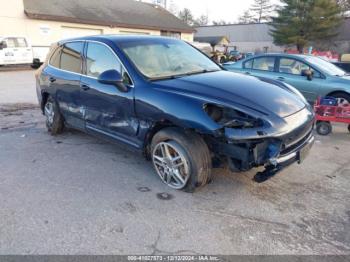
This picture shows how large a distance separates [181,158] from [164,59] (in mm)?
1495

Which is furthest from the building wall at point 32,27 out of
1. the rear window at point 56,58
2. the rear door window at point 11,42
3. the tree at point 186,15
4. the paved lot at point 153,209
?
the tree at point 186,15

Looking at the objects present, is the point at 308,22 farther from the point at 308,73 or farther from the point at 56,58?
the point at 56,58

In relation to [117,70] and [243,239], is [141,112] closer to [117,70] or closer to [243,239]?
[117,70]

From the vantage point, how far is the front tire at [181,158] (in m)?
3.46

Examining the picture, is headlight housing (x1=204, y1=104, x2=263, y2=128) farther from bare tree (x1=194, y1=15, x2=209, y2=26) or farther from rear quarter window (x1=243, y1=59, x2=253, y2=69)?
bare tree (x1=194, y1=15, x2=209, y2=26)

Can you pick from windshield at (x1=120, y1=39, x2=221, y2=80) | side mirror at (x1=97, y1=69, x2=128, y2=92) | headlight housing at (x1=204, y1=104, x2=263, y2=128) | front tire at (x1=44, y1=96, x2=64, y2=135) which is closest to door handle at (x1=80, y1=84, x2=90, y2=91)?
side mirror at (x1=97, y1=69, x2=128, y2=92)

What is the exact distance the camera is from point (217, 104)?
3326 millimetres

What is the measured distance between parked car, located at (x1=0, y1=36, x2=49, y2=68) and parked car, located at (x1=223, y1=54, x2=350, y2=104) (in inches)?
602

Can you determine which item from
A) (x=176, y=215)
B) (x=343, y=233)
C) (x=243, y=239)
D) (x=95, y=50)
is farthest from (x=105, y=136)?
(x=343, y=233)

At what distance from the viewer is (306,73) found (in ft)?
24.0

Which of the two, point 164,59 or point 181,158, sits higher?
point 164,59

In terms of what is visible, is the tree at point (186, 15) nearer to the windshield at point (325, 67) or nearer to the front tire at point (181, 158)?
the windshield at point (325, 67)

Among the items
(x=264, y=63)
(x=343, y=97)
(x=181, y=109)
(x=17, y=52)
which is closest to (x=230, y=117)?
(x=181, y=109)

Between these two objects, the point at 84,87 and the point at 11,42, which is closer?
the point at 84,87
